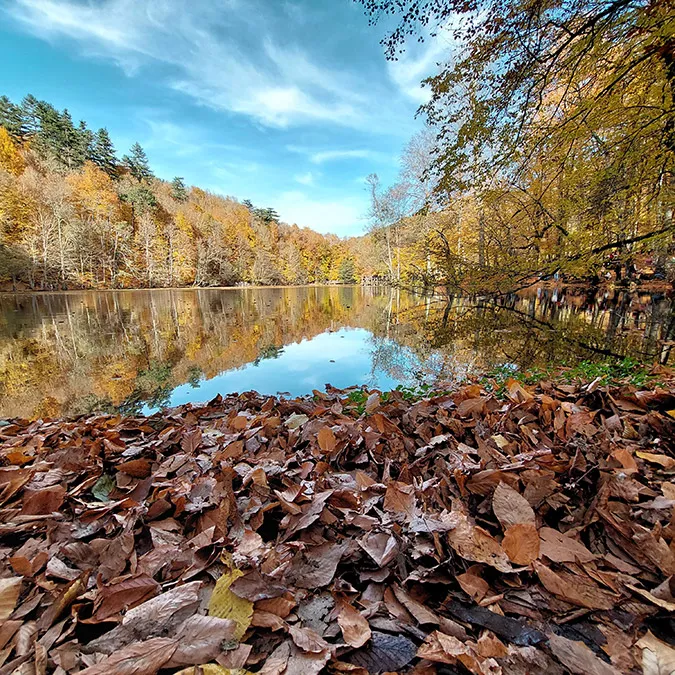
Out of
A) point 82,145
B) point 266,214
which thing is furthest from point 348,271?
point 82,145

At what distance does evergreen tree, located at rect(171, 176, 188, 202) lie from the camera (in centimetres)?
5919

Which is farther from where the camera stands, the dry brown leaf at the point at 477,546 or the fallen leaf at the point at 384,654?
the dry brown leaf at the point at 477,546

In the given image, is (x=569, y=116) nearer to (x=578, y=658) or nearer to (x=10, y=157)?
(x=578, y=658)

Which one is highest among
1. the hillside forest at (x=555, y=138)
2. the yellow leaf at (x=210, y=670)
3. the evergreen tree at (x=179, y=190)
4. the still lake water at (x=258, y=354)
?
the evergreen tree at (x=179, y=190)

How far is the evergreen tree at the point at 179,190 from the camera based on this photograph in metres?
59.2

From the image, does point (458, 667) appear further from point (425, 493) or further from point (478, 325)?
point (478, 325)

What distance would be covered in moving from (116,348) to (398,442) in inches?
334

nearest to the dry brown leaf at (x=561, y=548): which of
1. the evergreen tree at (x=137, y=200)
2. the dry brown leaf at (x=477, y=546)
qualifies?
the dry brown leaf at (x=477, y=546)

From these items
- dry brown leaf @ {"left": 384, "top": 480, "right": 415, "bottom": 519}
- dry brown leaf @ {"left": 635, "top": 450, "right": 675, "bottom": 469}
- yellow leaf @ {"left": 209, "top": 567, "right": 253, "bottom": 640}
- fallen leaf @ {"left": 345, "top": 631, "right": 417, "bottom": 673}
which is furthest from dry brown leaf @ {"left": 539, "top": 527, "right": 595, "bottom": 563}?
yellow leaf @ {"left": 209, "top": 567, "right": 253, "bottom": 640}

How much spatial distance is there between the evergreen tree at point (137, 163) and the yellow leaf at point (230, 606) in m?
70.2

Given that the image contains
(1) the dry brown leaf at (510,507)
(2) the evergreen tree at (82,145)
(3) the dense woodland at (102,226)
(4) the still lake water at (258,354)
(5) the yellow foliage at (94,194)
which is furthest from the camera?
(2) the evergreen tree at (82,145)

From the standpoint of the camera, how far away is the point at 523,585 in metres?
1.10

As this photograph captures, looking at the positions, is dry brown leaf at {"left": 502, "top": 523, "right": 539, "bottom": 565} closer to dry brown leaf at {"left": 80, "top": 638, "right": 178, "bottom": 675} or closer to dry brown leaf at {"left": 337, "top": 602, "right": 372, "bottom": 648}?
dry brown leaf at {"left": 337, "top": 602, "right": 372, "bottom": 648}

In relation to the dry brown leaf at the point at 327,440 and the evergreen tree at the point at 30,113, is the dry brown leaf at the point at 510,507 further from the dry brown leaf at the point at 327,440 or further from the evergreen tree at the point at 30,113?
the evergreen tree at the point at 30,113
